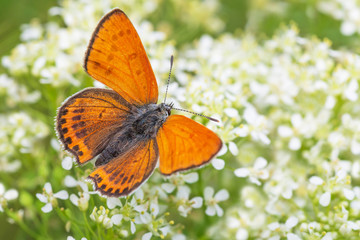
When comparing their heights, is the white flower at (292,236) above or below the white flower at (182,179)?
below

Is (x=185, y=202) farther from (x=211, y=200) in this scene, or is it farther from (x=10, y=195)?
(x=10, y=195)

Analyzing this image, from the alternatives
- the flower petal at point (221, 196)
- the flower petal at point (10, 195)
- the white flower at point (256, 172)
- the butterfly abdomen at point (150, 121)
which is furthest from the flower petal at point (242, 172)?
the flower petal at point (10, 195)

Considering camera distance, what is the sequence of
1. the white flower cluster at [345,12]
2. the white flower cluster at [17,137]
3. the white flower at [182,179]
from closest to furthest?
the white flower at [182,179] → the white flower cluster at [17,137] → the white flower cluster at [345,12]

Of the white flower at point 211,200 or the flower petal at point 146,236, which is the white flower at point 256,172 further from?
the flower petal at point 146,236

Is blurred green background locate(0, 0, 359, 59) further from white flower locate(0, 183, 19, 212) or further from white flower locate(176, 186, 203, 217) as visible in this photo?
white flower locate(176, 186, 203, 217)

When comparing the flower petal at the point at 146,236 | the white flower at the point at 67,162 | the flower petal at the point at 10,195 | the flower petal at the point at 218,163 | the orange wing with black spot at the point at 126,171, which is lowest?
the flower petal at the point at 146,236

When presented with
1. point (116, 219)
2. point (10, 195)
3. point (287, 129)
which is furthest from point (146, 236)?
point (287, 129)

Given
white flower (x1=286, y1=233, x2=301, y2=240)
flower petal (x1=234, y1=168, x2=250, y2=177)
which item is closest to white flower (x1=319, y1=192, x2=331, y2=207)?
white flower (x1=286, y1=233, x2=301, y2=240)
